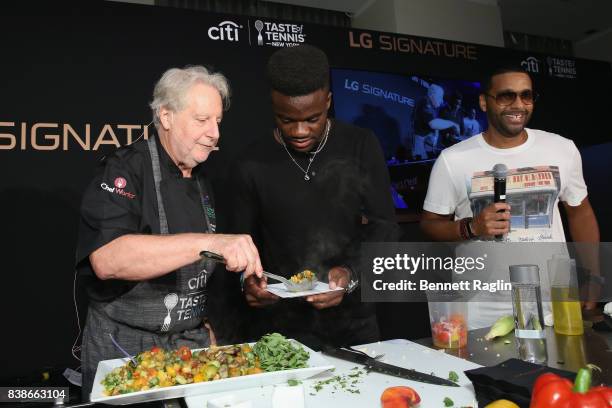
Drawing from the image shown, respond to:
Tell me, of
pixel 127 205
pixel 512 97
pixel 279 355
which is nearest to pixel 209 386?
pixel 279 355

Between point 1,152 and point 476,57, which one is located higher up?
point 476,57

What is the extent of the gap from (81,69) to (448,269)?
8.26 ft

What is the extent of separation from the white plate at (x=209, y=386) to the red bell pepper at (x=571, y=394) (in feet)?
1.73

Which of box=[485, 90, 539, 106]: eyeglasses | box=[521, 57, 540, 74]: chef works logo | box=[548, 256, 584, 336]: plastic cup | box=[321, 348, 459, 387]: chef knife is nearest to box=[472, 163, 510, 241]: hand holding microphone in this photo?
box=[548, 256, 584, 336]: plastic cup

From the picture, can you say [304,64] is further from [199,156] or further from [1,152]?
[1,152]

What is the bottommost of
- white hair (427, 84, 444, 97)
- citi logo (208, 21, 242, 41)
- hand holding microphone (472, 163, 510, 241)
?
hand holding microphone (472, 163, 510, 241)

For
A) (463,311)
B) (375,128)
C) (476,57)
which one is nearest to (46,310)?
(463,311)

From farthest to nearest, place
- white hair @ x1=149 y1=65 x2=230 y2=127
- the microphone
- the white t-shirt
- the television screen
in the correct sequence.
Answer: the television screen, the white t-shirt, the microphone, white hair @ x1=149 y1=65 x2=230 y2=127

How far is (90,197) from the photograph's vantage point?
1596 millimetres

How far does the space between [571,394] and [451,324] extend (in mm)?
753

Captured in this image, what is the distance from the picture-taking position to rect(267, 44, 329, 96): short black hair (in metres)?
1.87

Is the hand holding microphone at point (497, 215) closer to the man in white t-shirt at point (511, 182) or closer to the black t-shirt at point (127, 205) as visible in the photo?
the man in white t-shirt at point (511, 182)

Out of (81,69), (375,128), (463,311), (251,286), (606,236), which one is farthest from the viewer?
(606,236)

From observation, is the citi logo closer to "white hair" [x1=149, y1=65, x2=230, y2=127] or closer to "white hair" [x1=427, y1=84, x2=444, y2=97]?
"white hair" [x1=149, y1=65, x2=230, y2=127]
